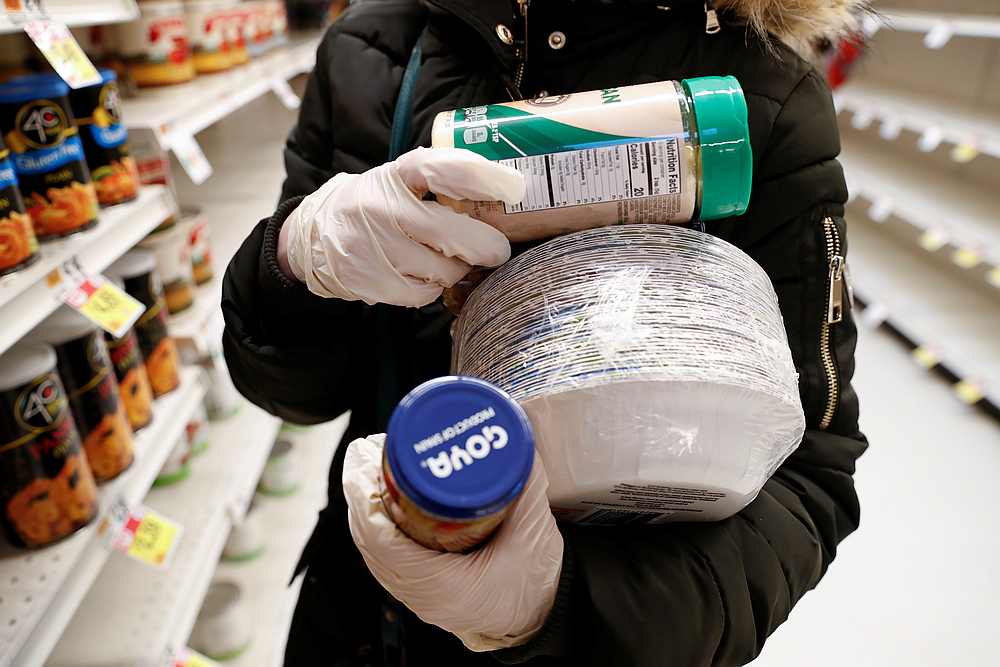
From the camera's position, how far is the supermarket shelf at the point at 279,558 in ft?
5.91

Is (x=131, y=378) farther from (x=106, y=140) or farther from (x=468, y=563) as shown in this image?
(x=468, y=563)

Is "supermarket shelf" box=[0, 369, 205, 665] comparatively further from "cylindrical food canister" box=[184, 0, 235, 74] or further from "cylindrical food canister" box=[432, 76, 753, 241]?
"cylindrical food canister" box=[184, 0, 235, 74]

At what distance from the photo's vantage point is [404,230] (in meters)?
0.64

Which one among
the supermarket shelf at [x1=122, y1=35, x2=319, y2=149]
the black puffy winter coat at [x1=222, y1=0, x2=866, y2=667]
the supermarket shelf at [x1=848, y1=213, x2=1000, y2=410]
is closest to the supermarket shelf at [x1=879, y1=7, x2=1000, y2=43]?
the supermarket shelf at [x1=848, y1=213, x2=1000, y2=410]

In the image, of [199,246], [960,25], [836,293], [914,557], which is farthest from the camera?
[960,25]

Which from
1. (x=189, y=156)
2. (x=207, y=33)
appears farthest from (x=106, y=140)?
(x=207, y=33)

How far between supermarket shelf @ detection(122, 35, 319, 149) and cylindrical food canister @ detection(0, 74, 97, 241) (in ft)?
1.16

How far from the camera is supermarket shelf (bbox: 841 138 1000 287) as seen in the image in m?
2.87

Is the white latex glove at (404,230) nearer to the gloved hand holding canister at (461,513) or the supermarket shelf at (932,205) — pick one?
the gloved hand holding canister at (461,513)

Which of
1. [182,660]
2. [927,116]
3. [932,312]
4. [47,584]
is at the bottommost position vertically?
[932,312]

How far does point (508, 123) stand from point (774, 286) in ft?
1.15

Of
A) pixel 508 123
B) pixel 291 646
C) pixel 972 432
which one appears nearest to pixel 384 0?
pixel 508 123

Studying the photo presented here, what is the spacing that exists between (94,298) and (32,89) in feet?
0.97

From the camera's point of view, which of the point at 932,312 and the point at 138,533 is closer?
the point at 138,533
